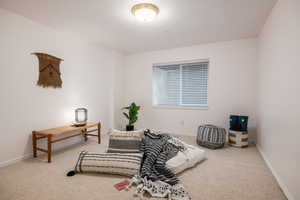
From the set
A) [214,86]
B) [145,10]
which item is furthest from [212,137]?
[145,10]

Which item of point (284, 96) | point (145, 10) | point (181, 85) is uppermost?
point (145, 10)

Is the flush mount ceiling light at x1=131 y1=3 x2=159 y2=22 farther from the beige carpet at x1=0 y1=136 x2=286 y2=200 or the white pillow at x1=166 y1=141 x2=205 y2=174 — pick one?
the beige carpet at x1=0 y1=136 x2=286 y2=200

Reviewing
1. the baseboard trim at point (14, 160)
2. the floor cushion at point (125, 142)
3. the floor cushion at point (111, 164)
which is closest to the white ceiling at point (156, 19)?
the floor cushion at point (125, 142)

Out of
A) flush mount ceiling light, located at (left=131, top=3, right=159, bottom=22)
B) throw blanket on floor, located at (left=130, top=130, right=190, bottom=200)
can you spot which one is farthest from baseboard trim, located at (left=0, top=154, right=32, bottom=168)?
flush mount ceiling light, located at (left=131, top=3, right=159, bottom=22)

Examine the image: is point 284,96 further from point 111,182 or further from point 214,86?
point 111,182

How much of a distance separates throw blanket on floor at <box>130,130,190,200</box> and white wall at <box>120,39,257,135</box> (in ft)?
5.48

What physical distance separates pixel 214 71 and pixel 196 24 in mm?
1419

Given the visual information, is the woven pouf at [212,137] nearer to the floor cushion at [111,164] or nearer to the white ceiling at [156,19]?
the floor cushion at [111,164]

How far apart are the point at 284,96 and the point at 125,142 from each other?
6.87 feet

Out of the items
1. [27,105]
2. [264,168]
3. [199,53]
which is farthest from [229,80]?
[27,105]

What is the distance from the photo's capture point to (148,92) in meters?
4.47

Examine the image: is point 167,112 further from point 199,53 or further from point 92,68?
point 92,68

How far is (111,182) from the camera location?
5.74 feet

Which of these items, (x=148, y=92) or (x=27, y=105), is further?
(x=148, y=92)
